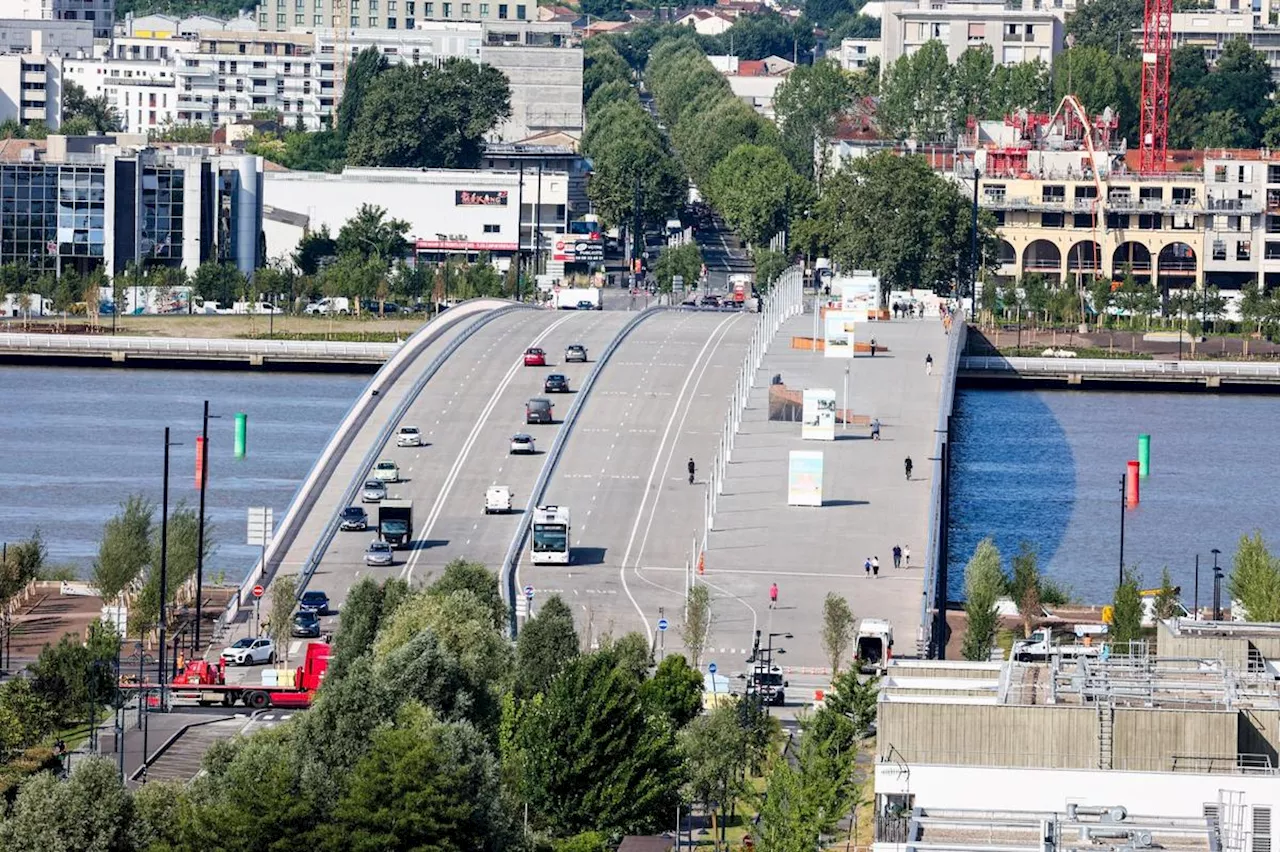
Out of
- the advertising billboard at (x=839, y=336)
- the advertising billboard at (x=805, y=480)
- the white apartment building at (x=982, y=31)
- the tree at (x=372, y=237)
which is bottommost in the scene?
the advertising billboard at (x=805, y=480)

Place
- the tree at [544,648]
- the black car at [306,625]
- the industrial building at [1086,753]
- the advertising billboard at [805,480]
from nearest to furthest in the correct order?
the industrial building at [1086,753] → the tree at [544,648] → the black car at [306,625] → the advertising billboard at [805,480]

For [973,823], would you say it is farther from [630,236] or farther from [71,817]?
[630,236]

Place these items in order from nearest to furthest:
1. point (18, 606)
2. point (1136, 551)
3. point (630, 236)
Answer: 1. point (18, 606)
2. point (1136, 551)
3. point (630, 236)

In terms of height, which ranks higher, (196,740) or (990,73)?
(990,73)

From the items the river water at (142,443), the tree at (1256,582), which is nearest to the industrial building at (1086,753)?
the tree at (1256,582)

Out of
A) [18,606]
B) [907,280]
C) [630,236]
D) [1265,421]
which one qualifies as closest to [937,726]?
[18,606]

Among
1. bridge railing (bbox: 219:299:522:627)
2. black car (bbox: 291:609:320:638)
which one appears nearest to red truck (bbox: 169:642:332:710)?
black car (bbox: 291:609:320:638)

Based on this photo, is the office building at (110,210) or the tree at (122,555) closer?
the tree at (122,555)

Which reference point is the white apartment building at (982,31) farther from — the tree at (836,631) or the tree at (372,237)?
the tree at (836,631)
